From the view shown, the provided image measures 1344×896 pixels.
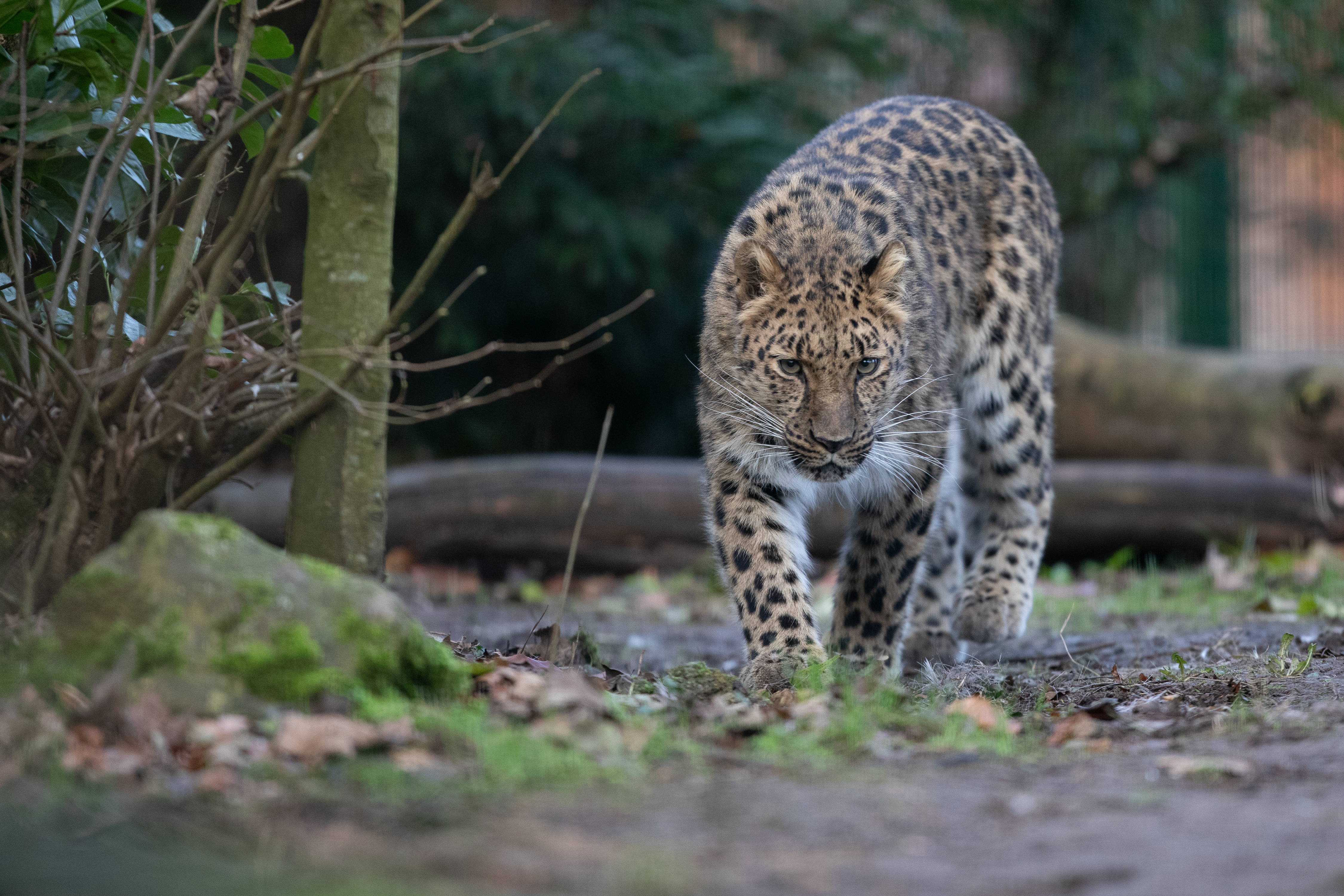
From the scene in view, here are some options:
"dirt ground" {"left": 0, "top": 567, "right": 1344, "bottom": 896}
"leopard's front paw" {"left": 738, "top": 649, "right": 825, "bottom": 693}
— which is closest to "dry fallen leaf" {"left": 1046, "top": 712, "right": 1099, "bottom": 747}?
"dirt ground" {"left": 0, "top": 567, "right": 1344, "bottom": 896}

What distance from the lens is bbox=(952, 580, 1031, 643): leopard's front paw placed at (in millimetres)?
6086

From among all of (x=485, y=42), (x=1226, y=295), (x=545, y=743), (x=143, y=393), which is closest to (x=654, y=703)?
(x=545, y=743)

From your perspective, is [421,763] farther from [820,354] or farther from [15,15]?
[15,15]

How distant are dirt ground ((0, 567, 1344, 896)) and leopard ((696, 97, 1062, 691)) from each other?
139 cm

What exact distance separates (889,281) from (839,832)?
272cm

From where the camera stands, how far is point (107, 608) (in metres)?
3.06

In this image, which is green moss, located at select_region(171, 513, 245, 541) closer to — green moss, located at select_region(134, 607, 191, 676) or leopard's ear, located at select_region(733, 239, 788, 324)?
green moss, located at select_region(134, 607, 191, 676)

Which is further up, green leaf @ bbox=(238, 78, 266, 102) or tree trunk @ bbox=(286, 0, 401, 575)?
green leaf @ bbox=(238, 78, 266, 102)

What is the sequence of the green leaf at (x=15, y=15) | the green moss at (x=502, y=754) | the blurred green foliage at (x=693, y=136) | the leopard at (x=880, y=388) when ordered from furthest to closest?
the blurred green foliage at (x=693, y=136) → the leopard at (x=880, y=388) → the green leaf at (x=15, y=15) → the green moss at (x=502, y=754)

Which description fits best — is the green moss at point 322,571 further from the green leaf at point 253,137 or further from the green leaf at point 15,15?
the green leaf at point 15,15

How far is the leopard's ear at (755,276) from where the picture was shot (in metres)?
4.90

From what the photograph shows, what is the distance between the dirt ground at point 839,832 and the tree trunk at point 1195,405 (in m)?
6.93

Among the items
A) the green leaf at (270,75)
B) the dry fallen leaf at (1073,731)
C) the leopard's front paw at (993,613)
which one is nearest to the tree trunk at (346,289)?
the green leaf at (270,75)

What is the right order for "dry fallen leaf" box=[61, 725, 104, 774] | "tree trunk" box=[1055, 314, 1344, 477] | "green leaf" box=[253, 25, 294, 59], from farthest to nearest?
"tree trunk" box=[1055, 314, 1344, 477] → "green leaf" box=[253, 25, 294, 59] → "dry fallen leaf" box=[61, 725, 104, 774]
